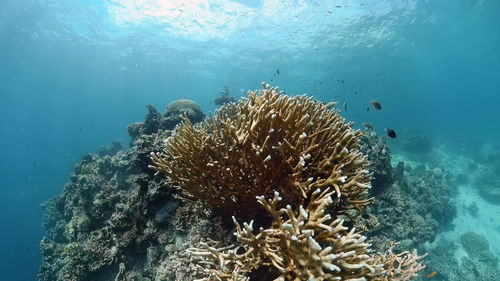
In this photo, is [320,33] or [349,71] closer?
[320,33]

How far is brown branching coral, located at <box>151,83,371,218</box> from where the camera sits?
2.86m

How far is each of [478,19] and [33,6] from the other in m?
63.8

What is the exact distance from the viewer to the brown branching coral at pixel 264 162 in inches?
113

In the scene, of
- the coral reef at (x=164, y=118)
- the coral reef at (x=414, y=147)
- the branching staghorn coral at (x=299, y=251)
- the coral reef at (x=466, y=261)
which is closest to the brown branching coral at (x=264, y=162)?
the branching staghorn coral at (x=299, y=251)

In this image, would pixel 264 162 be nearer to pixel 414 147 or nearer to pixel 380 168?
pixel 380 168

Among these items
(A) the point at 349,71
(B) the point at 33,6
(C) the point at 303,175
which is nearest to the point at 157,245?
(C) the point at 303,175

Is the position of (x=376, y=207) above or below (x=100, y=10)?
below

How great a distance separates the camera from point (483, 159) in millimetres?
28734

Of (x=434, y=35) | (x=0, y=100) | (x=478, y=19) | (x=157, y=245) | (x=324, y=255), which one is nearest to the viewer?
(x=324, y=255)

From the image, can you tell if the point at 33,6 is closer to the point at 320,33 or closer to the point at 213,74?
the point at 213,74

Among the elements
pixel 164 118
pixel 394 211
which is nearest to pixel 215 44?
pixel 164 118

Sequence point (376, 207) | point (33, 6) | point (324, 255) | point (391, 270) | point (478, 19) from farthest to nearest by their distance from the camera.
Answer: point (478, 19) < point (33, 6) < point (376, 207) < point (391, 270) < point (324, 255)

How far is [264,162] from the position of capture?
283 centimetres

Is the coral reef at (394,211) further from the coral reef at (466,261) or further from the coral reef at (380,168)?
the coral reef at (466,261)
